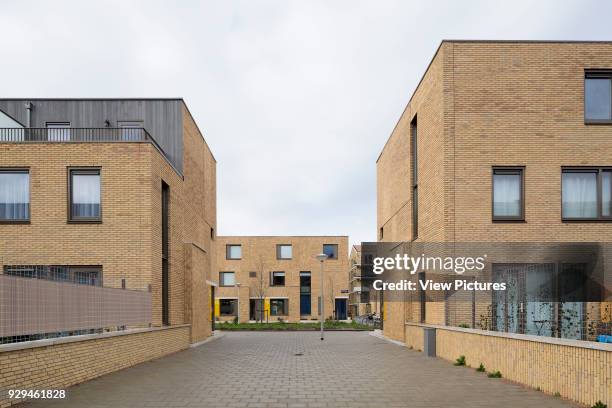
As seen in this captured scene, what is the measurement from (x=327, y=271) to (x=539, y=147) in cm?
4295

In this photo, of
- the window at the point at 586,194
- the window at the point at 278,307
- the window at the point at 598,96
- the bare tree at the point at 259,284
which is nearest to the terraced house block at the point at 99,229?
the window at the point at 586,194

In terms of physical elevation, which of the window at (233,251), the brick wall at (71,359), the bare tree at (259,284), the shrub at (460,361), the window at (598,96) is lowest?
the bare tree at (259,284)

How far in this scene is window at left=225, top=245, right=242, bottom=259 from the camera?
193ft

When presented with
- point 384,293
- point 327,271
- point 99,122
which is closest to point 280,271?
point 327,271

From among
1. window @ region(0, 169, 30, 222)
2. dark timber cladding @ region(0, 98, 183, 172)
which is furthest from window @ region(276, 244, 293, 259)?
window @ region(0, 169, 30, 222)

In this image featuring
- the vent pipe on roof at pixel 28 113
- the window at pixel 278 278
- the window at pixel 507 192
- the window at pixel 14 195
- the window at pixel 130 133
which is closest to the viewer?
the window at pixel 507 192

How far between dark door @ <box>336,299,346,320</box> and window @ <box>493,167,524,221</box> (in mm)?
44223

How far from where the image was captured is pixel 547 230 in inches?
653

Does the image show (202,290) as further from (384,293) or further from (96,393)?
(96,393)

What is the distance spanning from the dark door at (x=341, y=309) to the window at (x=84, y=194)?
44.8m

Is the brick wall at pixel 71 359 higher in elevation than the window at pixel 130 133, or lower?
lower

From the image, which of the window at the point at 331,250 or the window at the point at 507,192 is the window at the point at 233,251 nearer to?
the window at the point at 331,250

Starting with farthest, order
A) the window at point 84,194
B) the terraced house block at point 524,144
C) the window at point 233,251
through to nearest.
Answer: the window at point 233,251, the window at point 84,194, the terraced house block at point 524,144

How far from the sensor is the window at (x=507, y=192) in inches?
663
